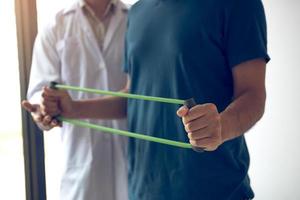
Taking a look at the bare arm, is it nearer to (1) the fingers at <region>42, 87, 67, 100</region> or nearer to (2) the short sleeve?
(2) the short sleeve

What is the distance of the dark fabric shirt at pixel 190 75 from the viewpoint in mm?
927

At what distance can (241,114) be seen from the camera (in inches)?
34.4

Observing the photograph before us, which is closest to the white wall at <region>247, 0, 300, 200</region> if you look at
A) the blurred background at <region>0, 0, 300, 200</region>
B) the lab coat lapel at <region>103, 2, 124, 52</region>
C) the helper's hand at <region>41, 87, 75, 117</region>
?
the blurred background at <region>0, 0, 300, 200</region>

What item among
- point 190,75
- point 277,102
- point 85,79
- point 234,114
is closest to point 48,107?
point 85,79

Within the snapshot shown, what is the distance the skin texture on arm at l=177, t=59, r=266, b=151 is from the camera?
755mm

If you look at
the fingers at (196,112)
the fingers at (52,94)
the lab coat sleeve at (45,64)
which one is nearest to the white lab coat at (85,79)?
the lab coat sleeve at (45,64)

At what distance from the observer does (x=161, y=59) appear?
1019 millimetres

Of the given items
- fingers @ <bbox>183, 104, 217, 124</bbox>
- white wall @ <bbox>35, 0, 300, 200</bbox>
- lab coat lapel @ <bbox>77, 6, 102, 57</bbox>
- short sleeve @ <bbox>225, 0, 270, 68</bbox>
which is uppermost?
short sleeve @ <bbox>225, 0, 270, 68</bbox>

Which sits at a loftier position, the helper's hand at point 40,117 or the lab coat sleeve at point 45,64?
the lab coat sleeve at point 45,64

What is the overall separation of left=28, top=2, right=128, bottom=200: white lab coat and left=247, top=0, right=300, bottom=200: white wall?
1.75ft

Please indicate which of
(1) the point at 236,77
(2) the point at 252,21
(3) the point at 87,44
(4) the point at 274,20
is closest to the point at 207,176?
(1) the point at 236,77

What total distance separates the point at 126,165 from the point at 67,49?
1.26 ft

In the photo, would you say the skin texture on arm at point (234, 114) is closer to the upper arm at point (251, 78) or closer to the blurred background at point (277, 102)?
the upper arm at point (251, 78)

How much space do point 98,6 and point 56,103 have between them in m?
0.34
